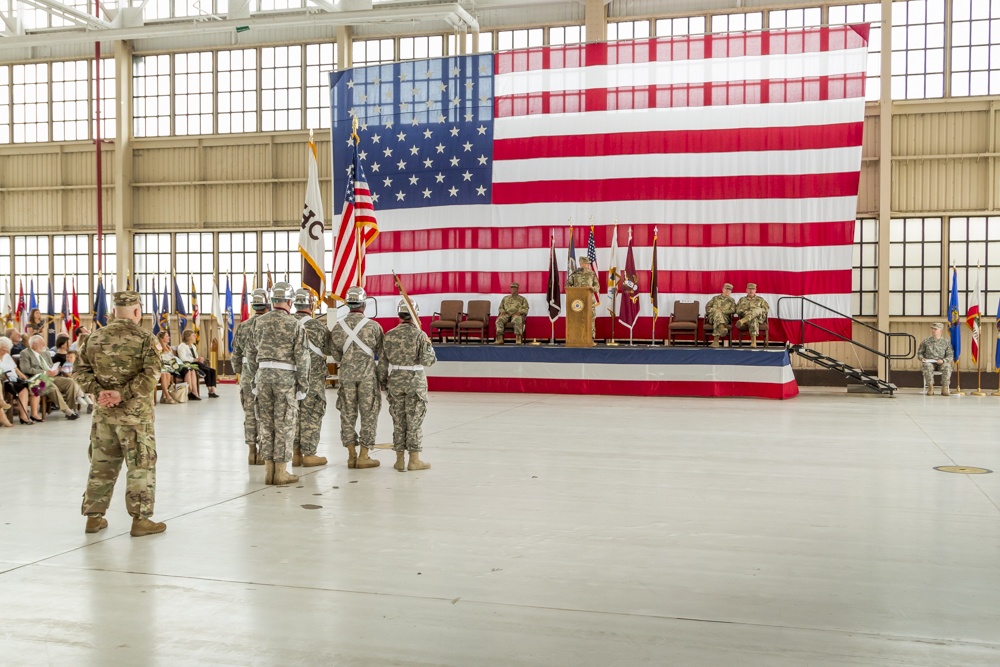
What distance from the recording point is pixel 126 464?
5.35 m

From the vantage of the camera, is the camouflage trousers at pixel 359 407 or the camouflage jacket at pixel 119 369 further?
the camouflage trousers at pixel 359 407

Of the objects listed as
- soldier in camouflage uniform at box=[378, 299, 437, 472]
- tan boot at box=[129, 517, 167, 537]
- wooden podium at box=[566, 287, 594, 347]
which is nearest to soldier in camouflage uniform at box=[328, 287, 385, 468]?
soldier in camouflage uniform at box=[378, 299, 437, 472]

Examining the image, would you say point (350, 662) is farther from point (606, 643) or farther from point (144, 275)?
point (144, 275)

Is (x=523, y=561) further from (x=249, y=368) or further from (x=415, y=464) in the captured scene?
Result: (x=249, y=368)

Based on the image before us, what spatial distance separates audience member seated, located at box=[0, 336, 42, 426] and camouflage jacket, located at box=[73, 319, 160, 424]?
21.2 feet

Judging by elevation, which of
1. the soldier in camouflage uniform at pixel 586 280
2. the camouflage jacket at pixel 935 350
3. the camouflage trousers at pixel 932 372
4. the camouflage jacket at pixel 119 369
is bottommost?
the camouflage trousers at pixel 932 372

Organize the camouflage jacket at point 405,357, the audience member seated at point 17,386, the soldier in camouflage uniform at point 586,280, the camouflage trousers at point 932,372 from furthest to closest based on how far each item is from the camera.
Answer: the soldier in camouflage uniform at point 586,280, the camouflage trousers at point 932,372, the audience member seated at point 17,386, the camouflage jacket at point 405,357

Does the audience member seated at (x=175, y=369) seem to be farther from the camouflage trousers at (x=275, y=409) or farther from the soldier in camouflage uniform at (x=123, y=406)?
the soldier in camouflage uniform at (x=123, y=406)

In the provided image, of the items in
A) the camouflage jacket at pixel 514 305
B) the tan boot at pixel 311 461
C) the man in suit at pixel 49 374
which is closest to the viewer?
the tan boot at pixel 311 461

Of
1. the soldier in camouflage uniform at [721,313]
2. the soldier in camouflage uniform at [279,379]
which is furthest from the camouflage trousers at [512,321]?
the soldier in camouflage uniform at [279,379]

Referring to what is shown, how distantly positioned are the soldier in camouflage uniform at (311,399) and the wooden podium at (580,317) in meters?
8.61

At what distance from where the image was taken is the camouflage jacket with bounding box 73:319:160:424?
528 cm

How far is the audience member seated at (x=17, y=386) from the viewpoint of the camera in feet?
35.8

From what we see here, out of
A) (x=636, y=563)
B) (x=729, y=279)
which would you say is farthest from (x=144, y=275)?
(x=636, y=563)
